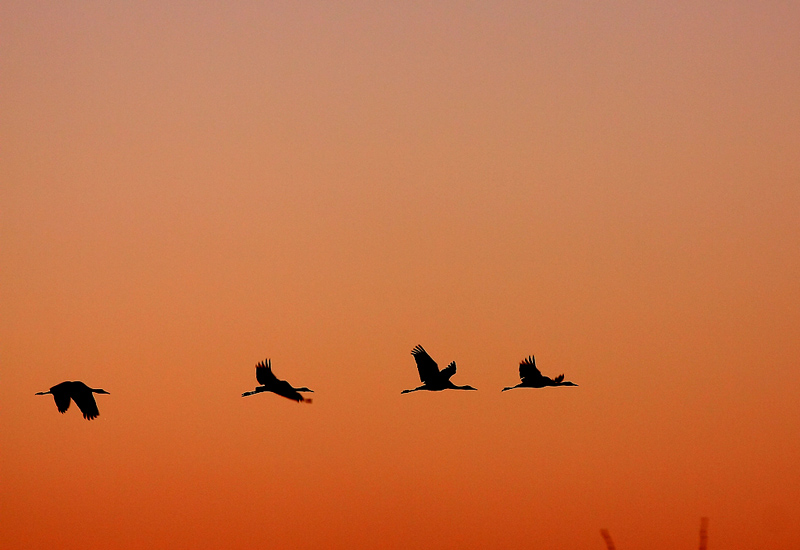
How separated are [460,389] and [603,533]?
41.5 feet

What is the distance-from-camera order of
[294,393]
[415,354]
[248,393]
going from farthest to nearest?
1. [415,354]
2. [248,393]
3. [294,393]

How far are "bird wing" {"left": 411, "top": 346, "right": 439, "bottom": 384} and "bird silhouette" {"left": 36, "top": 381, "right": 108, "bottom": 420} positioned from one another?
52.2ft

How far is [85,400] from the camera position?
7069 cm

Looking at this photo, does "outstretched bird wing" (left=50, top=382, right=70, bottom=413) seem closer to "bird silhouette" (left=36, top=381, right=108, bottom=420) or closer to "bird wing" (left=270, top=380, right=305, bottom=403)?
"bird silhouette" (left=36, top=381, right=108, bottom=420)

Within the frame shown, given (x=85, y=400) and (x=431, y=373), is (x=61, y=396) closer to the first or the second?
(x=85, y=400)

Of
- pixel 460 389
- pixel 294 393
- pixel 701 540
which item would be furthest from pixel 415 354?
pixel 701 540

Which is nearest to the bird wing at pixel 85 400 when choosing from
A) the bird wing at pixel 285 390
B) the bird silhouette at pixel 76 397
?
the bird silhouette at pixel 76 397

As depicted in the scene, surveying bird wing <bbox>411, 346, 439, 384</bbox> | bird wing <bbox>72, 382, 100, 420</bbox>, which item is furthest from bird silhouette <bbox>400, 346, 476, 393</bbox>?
bird wing <bbox>72, 382, 100, 420</bbox>

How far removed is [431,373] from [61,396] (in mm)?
18181

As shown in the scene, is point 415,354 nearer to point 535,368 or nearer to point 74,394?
point 535,368

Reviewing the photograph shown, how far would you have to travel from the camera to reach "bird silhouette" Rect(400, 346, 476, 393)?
2822 inches

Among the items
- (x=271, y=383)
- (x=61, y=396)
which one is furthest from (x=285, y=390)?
(x=61, y=396)

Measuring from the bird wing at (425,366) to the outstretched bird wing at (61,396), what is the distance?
17049 mm

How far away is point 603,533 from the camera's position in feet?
219
